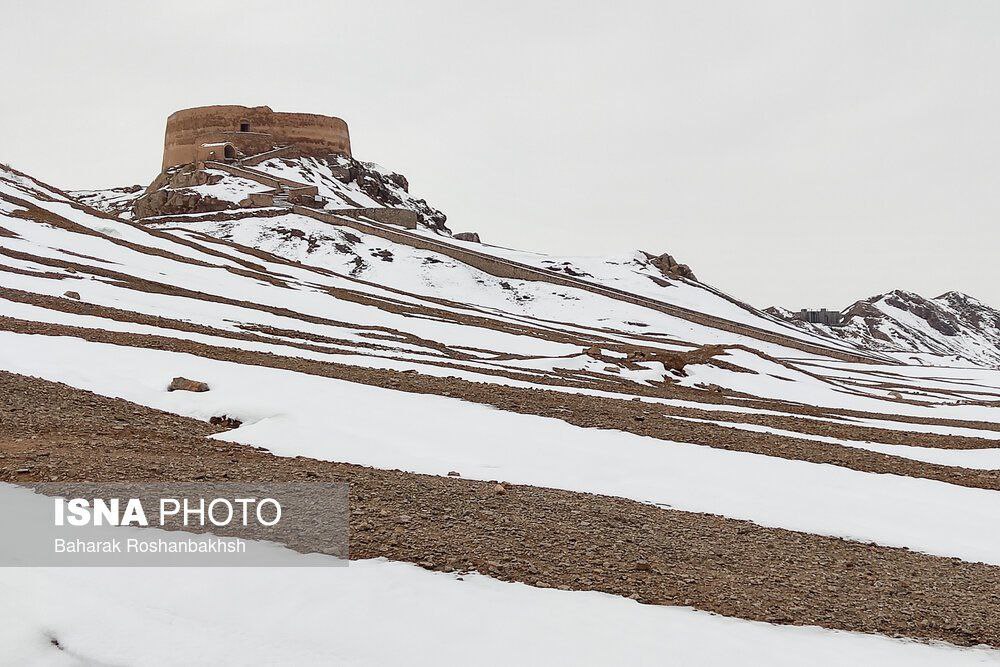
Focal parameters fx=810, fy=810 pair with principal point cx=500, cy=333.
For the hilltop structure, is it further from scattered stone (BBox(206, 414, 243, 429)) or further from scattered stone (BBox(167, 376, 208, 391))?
scattered stone (BBox(206, 414, 243, 429))

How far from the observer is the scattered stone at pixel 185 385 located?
57.2ft

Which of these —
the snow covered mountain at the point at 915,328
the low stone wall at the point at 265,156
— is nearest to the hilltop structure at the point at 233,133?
the low stone wall at the point at 265,156

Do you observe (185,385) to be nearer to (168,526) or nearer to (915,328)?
(168,526)

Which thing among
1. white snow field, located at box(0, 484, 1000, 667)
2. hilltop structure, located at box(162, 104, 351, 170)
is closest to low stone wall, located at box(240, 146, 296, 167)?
hilltop structure, located at box(162, 104, 351, 170)

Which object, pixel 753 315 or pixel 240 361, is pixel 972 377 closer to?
pixel 753 315

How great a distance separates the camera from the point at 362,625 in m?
7.40

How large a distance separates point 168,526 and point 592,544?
5002 mm

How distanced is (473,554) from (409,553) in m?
0.74

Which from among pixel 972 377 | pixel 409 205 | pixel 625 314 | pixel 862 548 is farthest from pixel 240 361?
pixel 409 205

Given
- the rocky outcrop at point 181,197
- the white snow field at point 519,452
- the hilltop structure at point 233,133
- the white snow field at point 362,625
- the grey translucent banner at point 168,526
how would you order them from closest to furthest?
the white snow field at point 362,625 → the grey translucent banner at point 168,526 → the white snow field at point 519,452 → the rocky outcrop at point 181,197 → the hilltop structure at point 233,133

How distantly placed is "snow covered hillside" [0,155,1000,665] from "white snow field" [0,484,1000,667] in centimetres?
3

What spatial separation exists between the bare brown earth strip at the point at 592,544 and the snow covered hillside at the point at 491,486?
2.0 inches

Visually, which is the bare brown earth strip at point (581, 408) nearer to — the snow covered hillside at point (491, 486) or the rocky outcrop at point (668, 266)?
the snow covered hillside at point (491, 486)

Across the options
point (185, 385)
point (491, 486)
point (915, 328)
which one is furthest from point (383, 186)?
point (915, 328)
